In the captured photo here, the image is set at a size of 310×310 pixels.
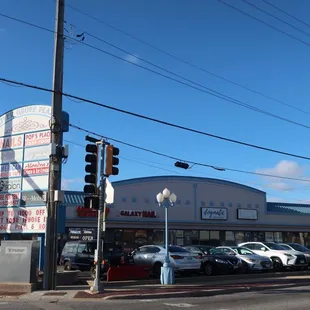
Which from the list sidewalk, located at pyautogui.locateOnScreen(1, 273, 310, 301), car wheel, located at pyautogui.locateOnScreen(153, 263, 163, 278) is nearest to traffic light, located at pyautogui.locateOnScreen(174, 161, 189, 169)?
car wheel, located at pyautogui.locateOnScreen(153, 263, 163, 278)

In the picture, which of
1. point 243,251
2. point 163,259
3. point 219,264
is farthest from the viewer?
point 243,251

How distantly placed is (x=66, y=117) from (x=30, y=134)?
181cm

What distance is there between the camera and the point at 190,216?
40.3m

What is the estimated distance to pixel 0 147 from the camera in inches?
793

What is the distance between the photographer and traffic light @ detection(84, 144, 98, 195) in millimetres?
16266

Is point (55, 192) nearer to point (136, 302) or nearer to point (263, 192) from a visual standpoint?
point (136, 302)

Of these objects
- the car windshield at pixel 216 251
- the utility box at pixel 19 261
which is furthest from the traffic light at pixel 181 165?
the utility box at pixel 19 261

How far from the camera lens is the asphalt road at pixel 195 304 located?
12758mm

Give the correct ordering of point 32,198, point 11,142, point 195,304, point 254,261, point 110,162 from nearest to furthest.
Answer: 1. point 195,304
2. point 110,162
3. point 32,198
4. point 11,142
5. point 254,261

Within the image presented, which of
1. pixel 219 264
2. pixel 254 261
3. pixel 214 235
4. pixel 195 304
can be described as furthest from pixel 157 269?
pixel 214 235

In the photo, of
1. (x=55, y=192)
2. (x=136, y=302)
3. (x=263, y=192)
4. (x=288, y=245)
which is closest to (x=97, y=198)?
(x=55, y=192)

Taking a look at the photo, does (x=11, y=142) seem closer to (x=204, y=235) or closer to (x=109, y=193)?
(x=109, y=193)

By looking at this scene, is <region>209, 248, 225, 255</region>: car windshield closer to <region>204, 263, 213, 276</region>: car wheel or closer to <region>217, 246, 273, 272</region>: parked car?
<region>217, 246, 273, 272</region>: parked car

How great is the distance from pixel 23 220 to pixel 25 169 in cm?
195
